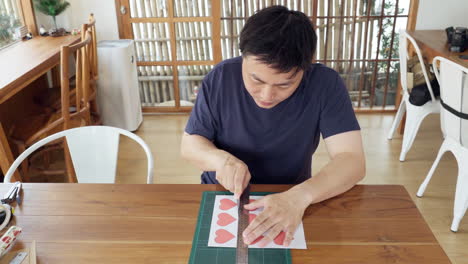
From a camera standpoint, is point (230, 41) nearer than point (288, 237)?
No

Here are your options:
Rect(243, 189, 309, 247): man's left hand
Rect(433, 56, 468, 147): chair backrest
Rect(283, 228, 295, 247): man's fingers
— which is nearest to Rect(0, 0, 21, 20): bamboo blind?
Rect(243, 189, 309, 247): man's left hand

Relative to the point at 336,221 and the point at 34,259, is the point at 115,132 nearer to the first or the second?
the point at 34,259

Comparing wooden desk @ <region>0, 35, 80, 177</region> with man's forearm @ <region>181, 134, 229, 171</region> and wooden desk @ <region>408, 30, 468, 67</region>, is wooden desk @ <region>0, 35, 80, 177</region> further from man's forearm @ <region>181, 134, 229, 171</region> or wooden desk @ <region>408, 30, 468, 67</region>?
wooden desk @ <region>408, 30, 468, 67</region>

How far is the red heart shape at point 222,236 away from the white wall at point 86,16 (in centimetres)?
280

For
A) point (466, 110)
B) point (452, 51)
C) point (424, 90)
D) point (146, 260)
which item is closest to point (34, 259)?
point (146, 260)

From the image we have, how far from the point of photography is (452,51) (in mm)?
2590

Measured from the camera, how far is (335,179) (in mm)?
1098

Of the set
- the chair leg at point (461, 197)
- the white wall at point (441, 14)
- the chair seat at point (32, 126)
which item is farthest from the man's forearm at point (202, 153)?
the white wall at point (441, 14)

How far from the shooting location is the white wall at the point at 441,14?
3213 mm

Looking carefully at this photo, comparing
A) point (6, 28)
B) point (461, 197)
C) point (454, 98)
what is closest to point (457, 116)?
point (454, 98)

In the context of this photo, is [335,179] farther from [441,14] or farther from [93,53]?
[441,14]

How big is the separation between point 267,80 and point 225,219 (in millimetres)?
388

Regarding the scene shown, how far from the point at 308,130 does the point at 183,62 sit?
7.95 feet

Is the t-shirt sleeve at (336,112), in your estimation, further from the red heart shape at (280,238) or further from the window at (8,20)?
the window at (8,20)
